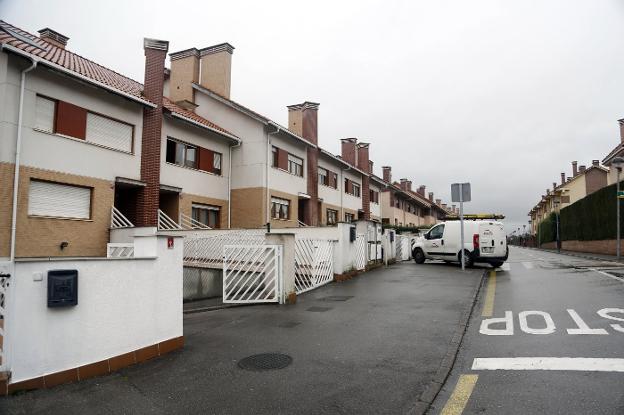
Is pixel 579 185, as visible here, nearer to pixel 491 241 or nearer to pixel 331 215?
pixel 331 215

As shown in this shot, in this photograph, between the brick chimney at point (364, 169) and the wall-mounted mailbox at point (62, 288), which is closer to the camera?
the wall-mounted mailbox at point (62, 288)

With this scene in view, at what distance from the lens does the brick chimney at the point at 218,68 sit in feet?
73.6

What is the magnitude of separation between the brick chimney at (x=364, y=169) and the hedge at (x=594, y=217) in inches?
652

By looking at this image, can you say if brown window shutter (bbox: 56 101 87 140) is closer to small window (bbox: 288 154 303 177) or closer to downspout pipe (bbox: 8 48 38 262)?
downspout pipe (bbox: 8 48 38 262)

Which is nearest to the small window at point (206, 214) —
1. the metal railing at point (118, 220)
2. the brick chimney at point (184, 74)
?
the metal railing at point (118, 220)

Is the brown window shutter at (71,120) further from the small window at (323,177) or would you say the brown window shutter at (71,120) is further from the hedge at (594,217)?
the hedge at (594,217)

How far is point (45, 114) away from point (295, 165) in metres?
13.8

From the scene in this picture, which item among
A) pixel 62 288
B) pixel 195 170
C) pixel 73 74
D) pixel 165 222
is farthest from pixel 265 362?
pixel 195 170

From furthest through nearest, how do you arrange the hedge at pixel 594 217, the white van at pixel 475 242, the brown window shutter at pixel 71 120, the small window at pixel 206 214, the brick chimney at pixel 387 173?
1. the brick chimney at pixel 387 173
2. the hedge at pixel 594 217
3. the small window at pixel 206 214
4. the white van at pixel 475 242
5. the brown window shutter at pixel 71 120

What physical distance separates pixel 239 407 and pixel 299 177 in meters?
21.1

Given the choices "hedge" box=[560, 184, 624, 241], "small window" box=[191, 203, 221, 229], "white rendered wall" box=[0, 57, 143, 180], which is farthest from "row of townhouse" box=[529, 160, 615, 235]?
"white rendered wall" box=[0, 57, 143, 180]

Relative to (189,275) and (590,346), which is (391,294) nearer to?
(590,346)

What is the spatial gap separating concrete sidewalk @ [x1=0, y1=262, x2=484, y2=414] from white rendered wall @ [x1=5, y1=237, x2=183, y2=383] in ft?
1.01

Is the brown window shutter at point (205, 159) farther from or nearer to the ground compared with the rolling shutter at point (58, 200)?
farther from the ground
